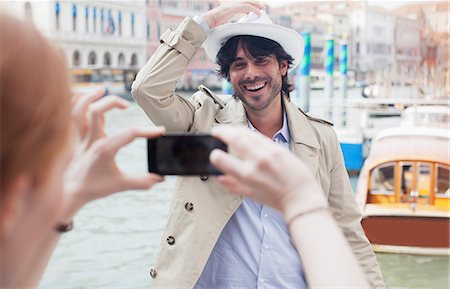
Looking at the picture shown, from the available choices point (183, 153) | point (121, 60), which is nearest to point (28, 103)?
point (183, 153)

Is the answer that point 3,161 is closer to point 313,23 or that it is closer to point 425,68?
point 425,68

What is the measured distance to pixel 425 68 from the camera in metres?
20.5

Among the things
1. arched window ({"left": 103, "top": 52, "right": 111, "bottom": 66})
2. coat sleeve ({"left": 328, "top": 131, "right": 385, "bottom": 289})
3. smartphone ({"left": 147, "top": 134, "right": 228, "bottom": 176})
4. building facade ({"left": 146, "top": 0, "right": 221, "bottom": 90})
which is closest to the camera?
smartphone ({"left": 147, "top": 134, "right": 228, "bottom": 176})

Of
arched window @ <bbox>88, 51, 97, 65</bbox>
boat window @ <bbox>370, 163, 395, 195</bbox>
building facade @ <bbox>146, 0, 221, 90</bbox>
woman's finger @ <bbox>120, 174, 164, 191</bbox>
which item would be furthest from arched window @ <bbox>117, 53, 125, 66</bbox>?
woman's finger @ <bbox>120, 174, 164, 191</bbox>

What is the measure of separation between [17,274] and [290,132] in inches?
36.9

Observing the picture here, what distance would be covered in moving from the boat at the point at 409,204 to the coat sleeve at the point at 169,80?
3859 millimetres

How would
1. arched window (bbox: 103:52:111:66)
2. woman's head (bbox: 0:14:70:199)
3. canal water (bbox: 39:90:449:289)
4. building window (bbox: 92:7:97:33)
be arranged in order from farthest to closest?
1. arched window (bbox: 103:52:111:66)
2. building window (bbox: 92:7:97:33)
3. canal water (bbox: 39:90:449:289)
4. woman's head (bbox: 0:14:70:199)

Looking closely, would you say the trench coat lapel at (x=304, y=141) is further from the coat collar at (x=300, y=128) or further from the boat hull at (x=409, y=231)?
the boat hull at (x=409, y=231)

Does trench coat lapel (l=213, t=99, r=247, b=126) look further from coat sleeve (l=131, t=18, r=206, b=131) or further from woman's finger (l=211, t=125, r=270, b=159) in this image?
woman's finger (l=211, t=125, r=270, b=159)

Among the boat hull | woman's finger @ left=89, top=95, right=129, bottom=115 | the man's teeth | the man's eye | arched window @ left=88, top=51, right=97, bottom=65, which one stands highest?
arched window @ left=88, top=51, right=97, bottom=65

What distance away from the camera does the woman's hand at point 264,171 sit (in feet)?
1.39

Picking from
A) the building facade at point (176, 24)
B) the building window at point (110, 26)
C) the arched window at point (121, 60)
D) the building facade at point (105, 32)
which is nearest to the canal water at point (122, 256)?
the building facade at point (105, 32)

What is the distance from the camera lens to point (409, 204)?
197 inches

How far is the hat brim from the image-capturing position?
1.34 m
